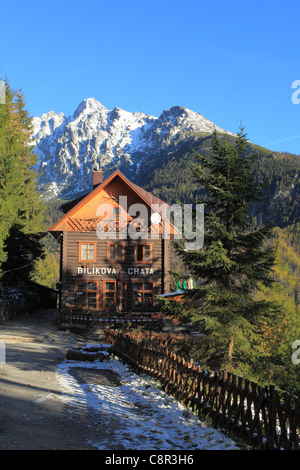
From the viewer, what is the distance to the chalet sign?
3275cm

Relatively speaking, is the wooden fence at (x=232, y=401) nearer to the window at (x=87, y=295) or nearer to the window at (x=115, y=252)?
the window at (x=87, y=295)

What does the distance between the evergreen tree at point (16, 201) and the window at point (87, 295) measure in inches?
233

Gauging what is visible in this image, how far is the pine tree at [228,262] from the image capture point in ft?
45.8

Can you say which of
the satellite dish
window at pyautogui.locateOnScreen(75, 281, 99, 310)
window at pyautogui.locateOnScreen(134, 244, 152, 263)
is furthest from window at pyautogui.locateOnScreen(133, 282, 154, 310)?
the satellite dish

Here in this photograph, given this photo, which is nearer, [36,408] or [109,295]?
[36,408]

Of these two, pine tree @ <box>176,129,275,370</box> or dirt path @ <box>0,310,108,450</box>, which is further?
pine tree @ <box>176,129,275,370</box>

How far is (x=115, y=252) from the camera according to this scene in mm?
33250

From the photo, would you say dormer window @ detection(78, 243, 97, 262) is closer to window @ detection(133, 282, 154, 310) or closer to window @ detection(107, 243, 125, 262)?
window @ detection(107, 243, 125, 262)

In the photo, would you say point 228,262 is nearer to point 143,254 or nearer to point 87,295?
point 143,254

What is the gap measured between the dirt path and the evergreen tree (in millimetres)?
13754

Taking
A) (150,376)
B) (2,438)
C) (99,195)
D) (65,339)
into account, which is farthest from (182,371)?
(99,195)

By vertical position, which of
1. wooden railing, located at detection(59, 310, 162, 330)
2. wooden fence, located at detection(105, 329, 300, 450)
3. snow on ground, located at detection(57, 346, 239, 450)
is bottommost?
wooden railing, located at detection(59, 310, 162, 330)

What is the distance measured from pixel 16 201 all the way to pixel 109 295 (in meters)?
12.3

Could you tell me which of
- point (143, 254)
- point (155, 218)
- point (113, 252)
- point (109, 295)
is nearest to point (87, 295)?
point (109, 295)
